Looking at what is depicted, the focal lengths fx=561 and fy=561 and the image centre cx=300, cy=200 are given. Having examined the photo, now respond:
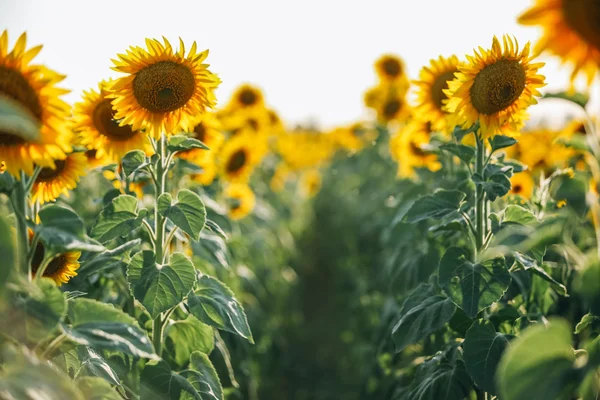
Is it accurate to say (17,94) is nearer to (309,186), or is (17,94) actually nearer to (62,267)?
(62,267)

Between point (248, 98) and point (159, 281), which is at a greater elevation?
point (248, 98)

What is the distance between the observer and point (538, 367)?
1559 millimetres

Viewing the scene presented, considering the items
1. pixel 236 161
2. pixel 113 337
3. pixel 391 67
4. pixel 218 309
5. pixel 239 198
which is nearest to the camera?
pixel 113 337

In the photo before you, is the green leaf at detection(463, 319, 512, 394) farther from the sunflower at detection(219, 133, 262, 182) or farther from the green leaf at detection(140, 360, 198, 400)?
the sunflower at detection(219, 133, 262, 182)

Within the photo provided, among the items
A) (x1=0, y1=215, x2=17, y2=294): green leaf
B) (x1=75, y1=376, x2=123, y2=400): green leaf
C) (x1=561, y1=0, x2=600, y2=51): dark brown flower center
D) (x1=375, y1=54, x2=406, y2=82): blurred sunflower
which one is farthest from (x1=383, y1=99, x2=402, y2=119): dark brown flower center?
(x1=0, y1=215, x2=17, y2=294): green leaf

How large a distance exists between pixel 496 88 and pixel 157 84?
1.55m

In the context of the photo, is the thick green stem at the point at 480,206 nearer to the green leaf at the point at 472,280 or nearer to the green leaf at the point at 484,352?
the green leaf at the point at 472,280

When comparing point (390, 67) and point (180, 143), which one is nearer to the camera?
point (180, 143)

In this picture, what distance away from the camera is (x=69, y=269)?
2289 mm

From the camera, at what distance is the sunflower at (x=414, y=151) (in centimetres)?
439

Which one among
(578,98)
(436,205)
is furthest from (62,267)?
(578,98)

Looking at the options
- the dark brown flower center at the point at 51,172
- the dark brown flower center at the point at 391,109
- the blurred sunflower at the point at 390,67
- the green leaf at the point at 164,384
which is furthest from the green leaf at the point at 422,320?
the blurred sunflower at the point at 390,67

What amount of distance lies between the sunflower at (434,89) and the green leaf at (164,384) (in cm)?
209

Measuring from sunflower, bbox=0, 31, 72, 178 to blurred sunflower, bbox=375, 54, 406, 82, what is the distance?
6.26 m
